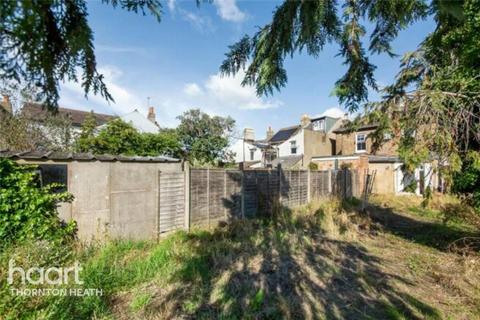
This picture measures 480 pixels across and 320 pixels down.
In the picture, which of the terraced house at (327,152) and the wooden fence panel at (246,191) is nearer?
the wooden fence panel at (246,191)

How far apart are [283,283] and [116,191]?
3.99m

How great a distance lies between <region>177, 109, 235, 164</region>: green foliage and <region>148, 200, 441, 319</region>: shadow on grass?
62.0ft

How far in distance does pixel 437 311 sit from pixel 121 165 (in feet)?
20.2

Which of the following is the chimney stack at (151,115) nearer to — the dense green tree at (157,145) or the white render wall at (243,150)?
the white render wall at (243,150)

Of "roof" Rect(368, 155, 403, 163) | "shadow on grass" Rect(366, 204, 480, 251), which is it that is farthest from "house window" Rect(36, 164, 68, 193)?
"roof" Rect(368, 155, 403, 163)

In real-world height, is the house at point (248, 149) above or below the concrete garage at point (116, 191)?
above

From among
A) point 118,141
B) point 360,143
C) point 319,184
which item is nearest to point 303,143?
point 360,143

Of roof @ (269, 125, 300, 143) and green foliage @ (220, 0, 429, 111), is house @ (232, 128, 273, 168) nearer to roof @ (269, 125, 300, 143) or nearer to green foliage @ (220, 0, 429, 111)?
roof @ (269, 125, 300, 143)

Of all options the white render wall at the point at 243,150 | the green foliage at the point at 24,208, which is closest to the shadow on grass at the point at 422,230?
the green foliage at the point at 24,208

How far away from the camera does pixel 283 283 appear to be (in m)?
4.26

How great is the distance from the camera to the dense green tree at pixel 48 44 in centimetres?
96

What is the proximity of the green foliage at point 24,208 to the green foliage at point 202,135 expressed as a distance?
19945mm

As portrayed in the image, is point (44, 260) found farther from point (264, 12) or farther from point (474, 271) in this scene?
point (474, 271)

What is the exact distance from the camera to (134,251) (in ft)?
17.7
